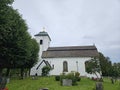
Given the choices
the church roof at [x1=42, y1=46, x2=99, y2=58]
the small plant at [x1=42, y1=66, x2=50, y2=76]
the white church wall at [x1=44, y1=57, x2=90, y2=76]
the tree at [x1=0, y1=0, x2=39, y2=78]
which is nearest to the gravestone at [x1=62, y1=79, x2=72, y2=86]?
the tree at [x1=0, y1=0, x2=39, y2=78]

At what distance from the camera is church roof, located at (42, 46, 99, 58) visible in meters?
59.6

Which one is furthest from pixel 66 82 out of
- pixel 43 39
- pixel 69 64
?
pixel 43 39

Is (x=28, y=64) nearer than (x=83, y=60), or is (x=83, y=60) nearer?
(x=28, y=64)

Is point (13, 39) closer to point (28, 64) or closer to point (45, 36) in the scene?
point (28, 64)

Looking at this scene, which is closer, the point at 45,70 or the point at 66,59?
the point at 45,70

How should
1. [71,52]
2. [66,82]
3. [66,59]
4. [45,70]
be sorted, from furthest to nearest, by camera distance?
[71,52], [66,59], [45,70], [66,82]

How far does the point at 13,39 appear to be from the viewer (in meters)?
26.6

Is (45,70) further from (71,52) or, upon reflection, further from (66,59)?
(71,52)

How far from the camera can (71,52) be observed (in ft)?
202

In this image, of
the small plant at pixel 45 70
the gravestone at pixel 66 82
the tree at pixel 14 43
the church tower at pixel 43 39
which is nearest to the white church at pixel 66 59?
the small plant at pixel 45 70

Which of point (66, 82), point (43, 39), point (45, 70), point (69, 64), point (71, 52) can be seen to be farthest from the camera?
point (43, 39)

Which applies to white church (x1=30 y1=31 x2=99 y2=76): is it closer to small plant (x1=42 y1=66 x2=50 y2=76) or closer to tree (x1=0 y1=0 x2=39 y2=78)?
small plant (x1=42 y1=66 x2=50 y2=76)

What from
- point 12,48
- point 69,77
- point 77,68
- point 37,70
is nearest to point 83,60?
point 77,68

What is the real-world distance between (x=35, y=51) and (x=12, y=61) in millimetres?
15854
